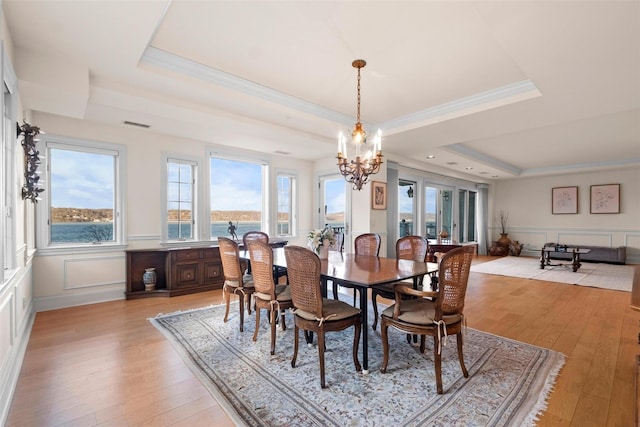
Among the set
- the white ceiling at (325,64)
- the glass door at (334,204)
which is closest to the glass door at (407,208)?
the glass door at (334,204)

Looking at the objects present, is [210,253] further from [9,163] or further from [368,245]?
[9,163]

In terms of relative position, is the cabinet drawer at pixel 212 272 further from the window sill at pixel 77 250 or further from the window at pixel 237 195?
the window sill at pixel 77 250

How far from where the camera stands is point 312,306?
2281 mm

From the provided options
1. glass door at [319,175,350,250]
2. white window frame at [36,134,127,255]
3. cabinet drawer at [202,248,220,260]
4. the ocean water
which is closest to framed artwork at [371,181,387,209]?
glass door at [319,175,350,250]

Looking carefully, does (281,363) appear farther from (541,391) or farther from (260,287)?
(541,391)

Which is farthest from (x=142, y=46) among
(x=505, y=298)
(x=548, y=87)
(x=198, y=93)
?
(x=505, y=298)

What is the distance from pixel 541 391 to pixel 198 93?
13.0ft

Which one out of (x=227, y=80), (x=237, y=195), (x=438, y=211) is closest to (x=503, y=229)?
(x=438, y=211)

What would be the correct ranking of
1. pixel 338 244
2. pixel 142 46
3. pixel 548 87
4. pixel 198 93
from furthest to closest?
pixel 338 244
pixel 198 93
pixel 548 87
pixel 142 46

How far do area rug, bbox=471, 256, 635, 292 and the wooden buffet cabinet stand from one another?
226 inches

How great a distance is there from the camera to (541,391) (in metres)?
2.10

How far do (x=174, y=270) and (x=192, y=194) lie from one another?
134 centimetres

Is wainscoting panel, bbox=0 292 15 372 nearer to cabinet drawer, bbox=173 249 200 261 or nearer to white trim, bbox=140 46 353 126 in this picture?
white trim, bbox=140 46 353 126

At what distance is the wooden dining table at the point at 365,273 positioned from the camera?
2.32m
